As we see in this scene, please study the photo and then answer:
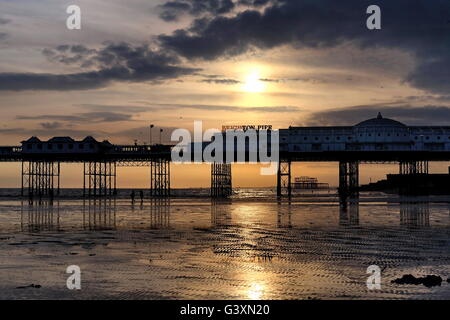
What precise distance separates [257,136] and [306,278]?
8053 centimetres

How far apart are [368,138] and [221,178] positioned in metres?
26.9

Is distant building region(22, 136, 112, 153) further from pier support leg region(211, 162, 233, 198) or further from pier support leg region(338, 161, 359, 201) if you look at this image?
pier support leg region(338, 161, 359, 201)

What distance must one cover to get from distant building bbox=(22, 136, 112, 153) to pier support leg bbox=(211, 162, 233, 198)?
20.4m

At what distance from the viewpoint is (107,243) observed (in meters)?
22.6

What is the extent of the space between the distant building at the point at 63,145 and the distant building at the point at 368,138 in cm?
3339

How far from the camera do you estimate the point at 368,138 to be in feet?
318

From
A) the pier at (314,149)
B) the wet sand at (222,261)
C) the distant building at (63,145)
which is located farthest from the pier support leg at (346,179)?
the wet sand at (222,261)

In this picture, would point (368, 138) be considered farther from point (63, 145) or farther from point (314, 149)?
point (63, 145)

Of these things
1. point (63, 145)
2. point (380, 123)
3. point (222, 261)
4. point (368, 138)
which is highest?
point (380, 123)

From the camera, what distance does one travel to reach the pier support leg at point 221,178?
97.9 meters

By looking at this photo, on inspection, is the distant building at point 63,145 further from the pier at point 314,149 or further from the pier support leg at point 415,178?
the pier support leg at point 415,178

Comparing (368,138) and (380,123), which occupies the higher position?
(380,123)

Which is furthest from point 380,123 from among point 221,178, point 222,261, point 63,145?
point 222,261
